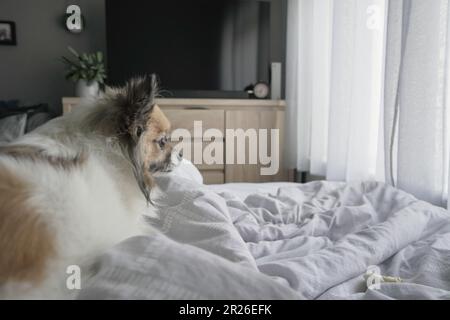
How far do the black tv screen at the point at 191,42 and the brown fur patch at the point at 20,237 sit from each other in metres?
2.59

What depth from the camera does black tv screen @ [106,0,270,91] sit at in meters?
3.02

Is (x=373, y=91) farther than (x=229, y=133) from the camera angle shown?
No

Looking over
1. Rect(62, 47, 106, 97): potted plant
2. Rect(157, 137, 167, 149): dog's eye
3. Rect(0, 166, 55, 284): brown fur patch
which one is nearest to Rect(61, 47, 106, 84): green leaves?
Rect(62, 47, 106, 97): potted plant

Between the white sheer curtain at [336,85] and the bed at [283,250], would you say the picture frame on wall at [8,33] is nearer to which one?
the white sheer curtain at [336,85]

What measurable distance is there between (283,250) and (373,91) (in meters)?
1.42

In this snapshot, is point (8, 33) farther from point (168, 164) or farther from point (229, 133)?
point (168, 164)

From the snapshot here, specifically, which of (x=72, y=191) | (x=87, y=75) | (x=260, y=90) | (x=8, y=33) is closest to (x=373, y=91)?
(x=260, y=90)

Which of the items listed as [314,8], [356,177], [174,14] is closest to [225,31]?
[174,14]

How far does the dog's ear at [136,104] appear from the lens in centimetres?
86

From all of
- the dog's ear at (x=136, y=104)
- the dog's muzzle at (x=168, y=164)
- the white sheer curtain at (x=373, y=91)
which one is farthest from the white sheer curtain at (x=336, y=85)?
the dog's ear at (x=136, y=104)

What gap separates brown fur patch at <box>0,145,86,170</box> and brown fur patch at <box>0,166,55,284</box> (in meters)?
0.06

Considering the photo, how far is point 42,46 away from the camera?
10.3ft

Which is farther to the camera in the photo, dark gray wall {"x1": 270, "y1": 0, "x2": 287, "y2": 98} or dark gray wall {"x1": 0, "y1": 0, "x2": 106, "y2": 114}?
dark gray wall {"x1": 270, "y1": 0, "x2": 287, "y2": 98}

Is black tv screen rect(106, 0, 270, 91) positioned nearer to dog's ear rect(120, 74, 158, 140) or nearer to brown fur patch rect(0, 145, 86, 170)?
dog's ear rect(120, 74, 158, 140)
